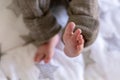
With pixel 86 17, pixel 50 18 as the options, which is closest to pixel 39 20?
pixel 50 18

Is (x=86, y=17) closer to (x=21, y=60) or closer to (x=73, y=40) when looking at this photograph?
(x=73, y=40)

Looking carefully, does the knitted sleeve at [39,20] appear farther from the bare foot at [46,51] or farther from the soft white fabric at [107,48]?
the soft white fabric at [107,48]

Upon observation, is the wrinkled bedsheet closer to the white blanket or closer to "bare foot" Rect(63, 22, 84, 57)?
the white blanket

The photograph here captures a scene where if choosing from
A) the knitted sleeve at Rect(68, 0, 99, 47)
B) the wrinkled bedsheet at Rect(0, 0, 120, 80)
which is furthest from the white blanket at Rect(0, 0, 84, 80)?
the knitted sleeve at Rect(68, 0, 99, 47)

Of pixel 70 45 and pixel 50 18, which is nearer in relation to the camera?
pixel 70 45

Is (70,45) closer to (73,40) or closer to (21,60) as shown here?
(73,40)

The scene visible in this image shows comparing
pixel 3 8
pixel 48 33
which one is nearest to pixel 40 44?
pixel 48 33

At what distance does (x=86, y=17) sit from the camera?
2.06 ft

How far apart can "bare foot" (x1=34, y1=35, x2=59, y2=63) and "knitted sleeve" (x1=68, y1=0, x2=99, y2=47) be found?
12 cm

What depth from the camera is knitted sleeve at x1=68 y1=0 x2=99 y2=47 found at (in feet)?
2.01

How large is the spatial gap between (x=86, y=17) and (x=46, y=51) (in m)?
0.17

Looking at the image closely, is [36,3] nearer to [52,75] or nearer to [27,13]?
[27,13]

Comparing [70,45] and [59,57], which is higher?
[70,45]

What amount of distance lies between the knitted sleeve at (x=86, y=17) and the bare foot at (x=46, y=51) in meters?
0.12
